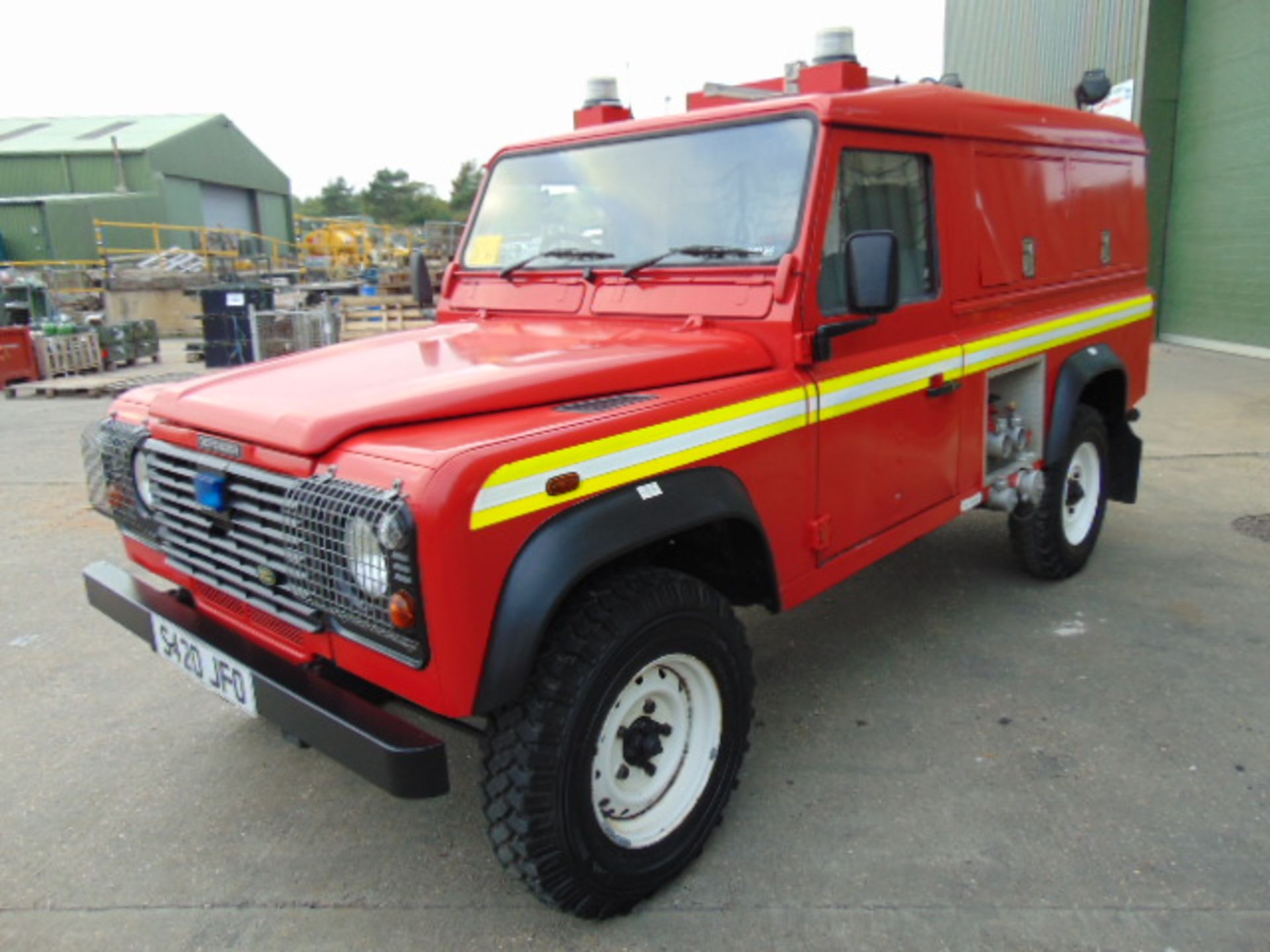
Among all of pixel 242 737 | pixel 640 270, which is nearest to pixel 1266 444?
pixel 640 270

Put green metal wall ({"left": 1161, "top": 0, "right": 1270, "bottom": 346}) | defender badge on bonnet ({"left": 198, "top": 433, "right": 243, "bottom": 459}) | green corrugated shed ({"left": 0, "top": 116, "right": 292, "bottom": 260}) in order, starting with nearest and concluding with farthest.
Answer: defender badge on bonnet ({"left": 198, "top": 433, "right": 243, "bottom": 459}), green metal wall ({"left": 1161, "top": 0, "right": 1270, "bottom": 346}), green corrugated shed ({"left": 0, "top": 116, "right": 292, "bottom": 260})

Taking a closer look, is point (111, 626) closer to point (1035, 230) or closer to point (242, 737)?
point (242, 737)

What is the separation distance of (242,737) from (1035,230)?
4.02 m

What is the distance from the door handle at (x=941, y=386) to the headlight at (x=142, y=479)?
9.05 ft

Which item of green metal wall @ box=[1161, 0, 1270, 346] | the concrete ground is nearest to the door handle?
the concrete ground

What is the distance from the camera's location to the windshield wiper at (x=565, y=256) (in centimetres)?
366

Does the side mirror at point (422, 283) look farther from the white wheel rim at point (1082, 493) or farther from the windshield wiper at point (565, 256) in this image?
the white wheel rim at point (1082, 493)

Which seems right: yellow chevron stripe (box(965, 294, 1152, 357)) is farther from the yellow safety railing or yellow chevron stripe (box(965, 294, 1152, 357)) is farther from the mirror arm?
the yellow safety railing

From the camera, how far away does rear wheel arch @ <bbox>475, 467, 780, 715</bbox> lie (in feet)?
7.26

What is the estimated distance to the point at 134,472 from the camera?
121 inches

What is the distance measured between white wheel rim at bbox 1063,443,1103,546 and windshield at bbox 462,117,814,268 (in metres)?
2.56

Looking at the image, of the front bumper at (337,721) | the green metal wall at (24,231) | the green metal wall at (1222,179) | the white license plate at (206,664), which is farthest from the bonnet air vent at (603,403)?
the green metal wall at (24,231)

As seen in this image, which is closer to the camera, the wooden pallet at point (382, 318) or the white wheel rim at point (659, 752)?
the white wheel rim at point (659, 752)

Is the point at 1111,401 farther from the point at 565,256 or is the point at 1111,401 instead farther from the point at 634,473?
the point at 634,473
